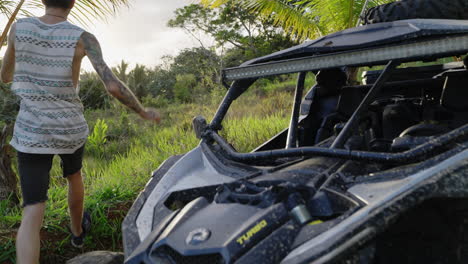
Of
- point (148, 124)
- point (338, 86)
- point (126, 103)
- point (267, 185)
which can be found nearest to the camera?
point (267, 185)

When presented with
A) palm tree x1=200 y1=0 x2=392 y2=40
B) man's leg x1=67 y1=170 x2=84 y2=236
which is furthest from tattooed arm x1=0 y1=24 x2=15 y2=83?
palm tree x1=200 y1=0 x2=392 y2=40

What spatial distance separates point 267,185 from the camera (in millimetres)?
1903

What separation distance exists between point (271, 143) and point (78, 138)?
1.37m

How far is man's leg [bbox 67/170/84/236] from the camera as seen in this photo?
9.14 feet

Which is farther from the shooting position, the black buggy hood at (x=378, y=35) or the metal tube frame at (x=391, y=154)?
the black buggy hood at (x=378, y=35)

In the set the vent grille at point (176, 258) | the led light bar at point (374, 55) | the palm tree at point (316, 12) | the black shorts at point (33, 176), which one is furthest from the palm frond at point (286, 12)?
the vent grille at point (176, 258)

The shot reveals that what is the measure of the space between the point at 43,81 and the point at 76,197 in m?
0.81

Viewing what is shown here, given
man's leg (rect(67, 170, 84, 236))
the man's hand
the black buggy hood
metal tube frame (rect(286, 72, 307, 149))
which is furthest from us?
man's leg (rect(67, 170, 84, 236))

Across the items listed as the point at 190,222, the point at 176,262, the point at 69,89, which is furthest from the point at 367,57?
the point at 69,89

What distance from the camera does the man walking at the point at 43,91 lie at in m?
2.38

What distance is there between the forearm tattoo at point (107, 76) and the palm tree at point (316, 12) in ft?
17.4

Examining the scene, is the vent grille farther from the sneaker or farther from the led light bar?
the sneaker

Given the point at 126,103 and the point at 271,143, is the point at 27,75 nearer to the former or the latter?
the point at 126,103

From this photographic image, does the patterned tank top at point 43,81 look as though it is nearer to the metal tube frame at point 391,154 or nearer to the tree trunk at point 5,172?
the metal tube frame at point 391,154
